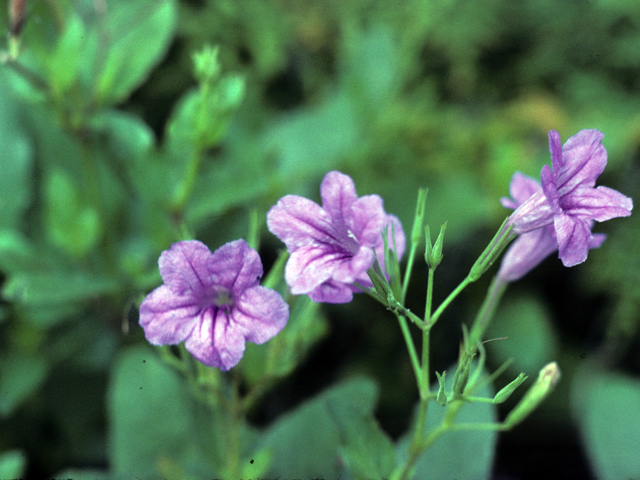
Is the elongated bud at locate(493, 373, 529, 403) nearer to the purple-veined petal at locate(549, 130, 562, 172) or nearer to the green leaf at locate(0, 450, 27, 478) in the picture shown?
the purple-veined petal at locate(549, 130, 562, 172)

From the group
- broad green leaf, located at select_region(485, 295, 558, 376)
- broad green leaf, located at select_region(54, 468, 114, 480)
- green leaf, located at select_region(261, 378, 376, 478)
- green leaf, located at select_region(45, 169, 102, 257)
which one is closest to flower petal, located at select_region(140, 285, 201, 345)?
green leaf, located at select_region(261, 378, 376, 478)

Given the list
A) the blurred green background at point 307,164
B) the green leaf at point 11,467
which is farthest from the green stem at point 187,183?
the green leaf at point 11,467

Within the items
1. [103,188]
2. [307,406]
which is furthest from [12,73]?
[307,406]

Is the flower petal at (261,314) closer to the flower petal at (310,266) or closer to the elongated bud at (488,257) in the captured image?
the flower petal at (310,266)

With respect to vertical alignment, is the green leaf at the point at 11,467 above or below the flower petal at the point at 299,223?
below

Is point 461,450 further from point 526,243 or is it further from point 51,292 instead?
point 51,292

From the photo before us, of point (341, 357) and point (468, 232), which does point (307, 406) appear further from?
point (468, 232)
